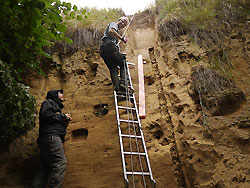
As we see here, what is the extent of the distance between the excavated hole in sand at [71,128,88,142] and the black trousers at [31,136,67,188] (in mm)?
762

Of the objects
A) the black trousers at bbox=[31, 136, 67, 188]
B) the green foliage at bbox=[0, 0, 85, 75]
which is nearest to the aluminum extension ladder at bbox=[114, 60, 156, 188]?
the black trousers at bbox=[31, 136, 67, 188]

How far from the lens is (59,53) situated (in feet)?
19.1

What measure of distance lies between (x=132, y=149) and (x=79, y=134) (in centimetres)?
112

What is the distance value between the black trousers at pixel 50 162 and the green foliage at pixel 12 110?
0.59 m

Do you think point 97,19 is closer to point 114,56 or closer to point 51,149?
point 114,56

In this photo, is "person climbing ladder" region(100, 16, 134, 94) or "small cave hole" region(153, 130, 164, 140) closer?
"small cave hole" region(153, 130, 164, 140)

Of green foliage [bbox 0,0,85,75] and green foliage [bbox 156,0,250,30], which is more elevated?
green foliage [bbox 156,0,250,30]

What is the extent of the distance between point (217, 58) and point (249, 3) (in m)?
1.75

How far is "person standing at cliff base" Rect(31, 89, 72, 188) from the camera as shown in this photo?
128 inches

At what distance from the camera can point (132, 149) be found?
381 cm

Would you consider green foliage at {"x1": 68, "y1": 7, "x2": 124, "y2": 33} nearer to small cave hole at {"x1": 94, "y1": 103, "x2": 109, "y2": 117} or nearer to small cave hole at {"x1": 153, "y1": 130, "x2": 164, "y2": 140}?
small cave hole at {"x1": 94, "y1": 103, "x2": 109, "y2": 117}

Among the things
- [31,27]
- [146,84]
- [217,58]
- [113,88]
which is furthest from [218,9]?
[31,27]

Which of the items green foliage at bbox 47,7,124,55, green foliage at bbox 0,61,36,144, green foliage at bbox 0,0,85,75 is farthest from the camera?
green foliage at bbox 47,7,124,55

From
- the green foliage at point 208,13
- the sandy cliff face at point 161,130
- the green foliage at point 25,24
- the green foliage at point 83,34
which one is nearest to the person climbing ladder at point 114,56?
the sandy cliff face at point 161,130
